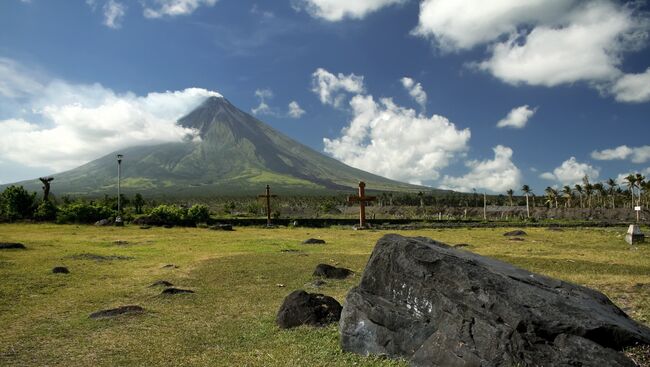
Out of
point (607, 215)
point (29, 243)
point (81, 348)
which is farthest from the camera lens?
point (607, 215)

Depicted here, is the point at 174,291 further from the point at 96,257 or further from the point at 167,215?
the point at 167,215

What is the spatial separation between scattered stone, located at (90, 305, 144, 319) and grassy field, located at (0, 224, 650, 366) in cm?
34

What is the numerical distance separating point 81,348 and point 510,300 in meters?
10.8

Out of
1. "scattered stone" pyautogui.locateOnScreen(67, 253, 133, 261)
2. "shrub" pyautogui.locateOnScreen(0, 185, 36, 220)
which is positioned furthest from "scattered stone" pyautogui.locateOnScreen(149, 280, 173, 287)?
"shrub" pyautogui.locateOnScreen(0, 185, 36, 220)

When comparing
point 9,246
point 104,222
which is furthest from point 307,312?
point 104,222

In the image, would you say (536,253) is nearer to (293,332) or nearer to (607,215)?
(293,332)

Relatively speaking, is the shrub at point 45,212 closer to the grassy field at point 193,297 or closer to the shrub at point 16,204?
the shrub at point 16,204

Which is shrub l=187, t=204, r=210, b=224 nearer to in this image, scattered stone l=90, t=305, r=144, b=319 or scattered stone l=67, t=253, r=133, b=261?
scattered stone l=67, t=253, r=133, b=261

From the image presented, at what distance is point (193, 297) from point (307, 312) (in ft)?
Answer: 22.7

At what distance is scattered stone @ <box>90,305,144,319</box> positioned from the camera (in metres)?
15.7

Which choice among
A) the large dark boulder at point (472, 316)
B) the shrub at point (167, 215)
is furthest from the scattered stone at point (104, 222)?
the large dark boulder at point (472, 316)

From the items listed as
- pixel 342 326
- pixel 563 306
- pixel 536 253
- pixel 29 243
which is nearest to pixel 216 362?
pixel 342 326

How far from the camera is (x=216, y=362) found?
11125 mm

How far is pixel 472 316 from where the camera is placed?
958 cm
